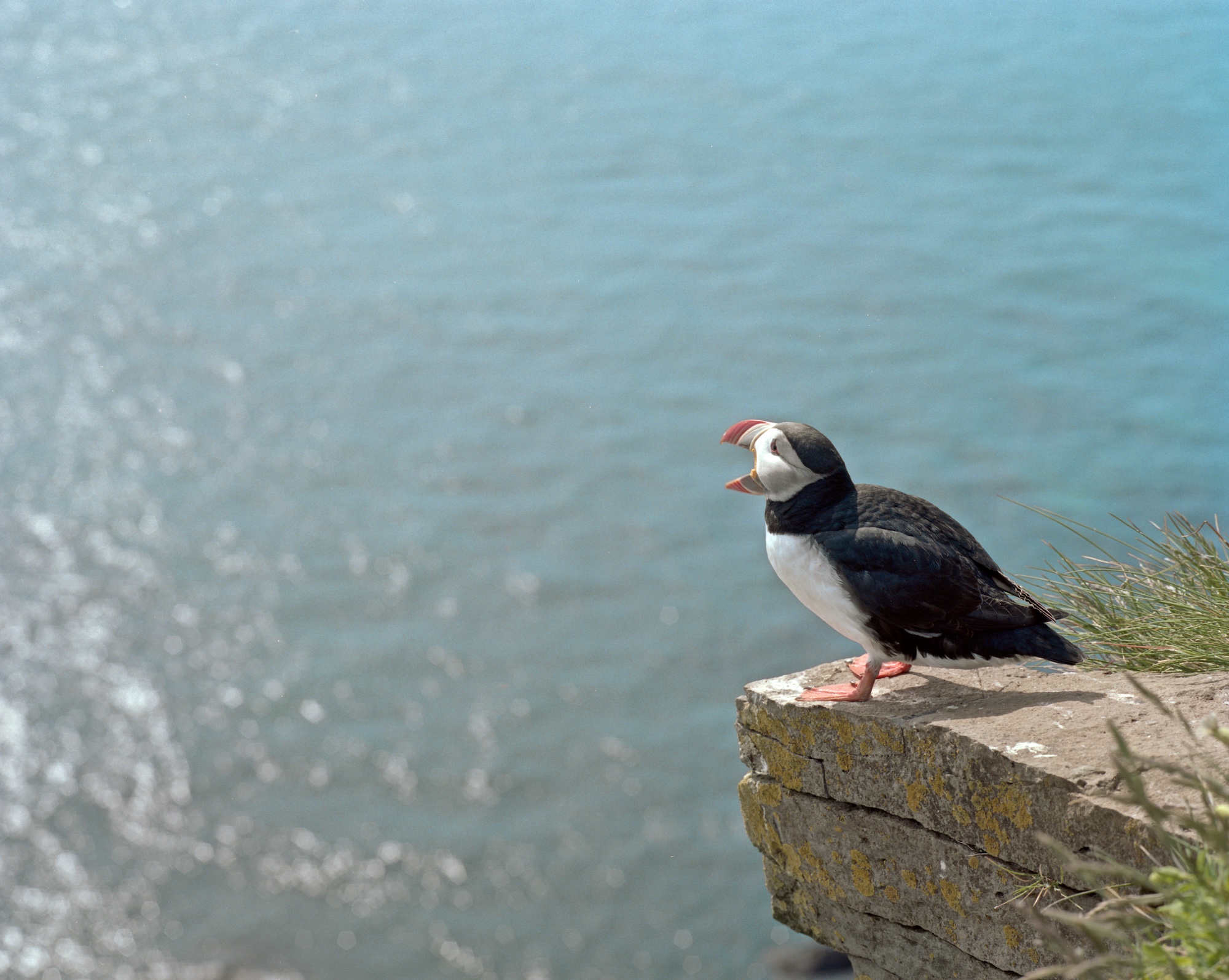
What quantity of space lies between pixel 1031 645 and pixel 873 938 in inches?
43.8

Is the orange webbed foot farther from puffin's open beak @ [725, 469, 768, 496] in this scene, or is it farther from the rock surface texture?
puffin's open beak @ [725, 469, 768, 496]

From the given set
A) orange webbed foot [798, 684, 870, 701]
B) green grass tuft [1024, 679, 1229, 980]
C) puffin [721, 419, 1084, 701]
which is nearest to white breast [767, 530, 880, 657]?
puffin [721, 419, 1084, 701]

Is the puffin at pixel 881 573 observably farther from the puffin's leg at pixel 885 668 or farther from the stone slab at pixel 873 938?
the stone slab at pixel 873 938

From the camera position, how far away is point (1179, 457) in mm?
21359

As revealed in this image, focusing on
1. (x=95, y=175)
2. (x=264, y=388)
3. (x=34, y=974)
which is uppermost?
(x=95, y=175)

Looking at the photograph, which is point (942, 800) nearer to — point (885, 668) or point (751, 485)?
point (885, 668)

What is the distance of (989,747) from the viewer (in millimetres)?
3322

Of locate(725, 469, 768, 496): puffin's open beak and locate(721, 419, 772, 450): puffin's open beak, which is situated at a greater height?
locate(721, 419, 772, 450): puffin's open beak

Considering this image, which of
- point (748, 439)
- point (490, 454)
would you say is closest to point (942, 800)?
point (748, 439)

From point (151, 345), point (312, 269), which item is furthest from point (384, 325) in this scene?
point (151, 345)

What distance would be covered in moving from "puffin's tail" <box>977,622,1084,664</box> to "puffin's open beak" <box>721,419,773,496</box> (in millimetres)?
838

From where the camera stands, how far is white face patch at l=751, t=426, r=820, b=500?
152 inches

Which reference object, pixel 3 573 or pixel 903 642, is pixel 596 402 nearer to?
pixel 3 573

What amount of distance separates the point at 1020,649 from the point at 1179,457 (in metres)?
19.8
